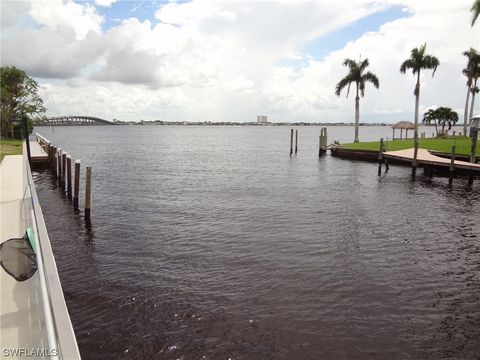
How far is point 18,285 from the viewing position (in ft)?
29.3

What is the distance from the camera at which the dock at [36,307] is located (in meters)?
3.77

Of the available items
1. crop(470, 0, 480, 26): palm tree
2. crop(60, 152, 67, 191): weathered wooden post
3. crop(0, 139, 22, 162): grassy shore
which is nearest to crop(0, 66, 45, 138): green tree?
crop(0, 139, 22, 162): grassy shore

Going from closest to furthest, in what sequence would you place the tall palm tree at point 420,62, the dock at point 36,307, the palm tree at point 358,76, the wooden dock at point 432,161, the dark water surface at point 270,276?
the dock at point 36,307
the dark water surface at point 270,276
the wooden dock at point 432,161
the tall palm tree at point 420,62
the palm tree at point 358,76

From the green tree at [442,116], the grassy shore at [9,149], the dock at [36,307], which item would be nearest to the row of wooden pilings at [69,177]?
the grassy shore at [9,149]

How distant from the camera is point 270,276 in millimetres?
13398

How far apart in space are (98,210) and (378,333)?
1703 cm

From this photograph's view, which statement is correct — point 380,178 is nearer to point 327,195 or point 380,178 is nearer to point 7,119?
point 327,195

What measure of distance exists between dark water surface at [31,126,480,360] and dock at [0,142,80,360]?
77.8 inches

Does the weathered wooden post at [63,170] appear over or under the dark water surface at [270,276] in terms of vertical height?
over

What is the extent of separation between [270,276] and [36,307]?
7.56 metres

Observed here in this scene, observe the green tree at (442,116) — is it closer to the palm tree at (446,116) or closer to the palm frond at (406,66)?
the palm tree at (446,116)

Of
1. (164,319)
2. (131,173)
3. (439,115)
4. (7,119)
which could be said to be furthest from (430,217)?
(439,115)

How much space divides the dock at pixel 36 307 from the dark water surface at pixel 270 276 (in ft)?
6.48

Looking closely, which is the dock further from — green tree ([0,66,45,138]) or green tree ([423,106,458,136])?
green tree ([423,106,458,136])
